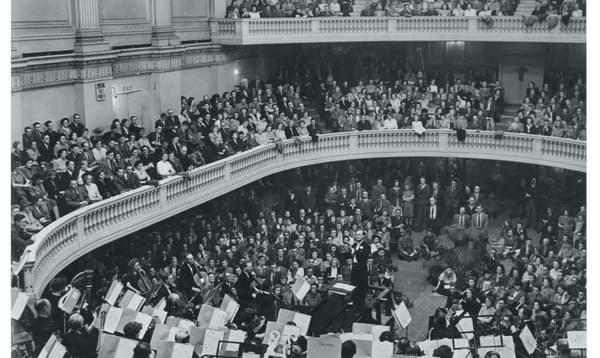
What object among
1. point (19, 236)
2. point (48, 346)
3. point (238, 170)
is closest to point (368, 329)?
point (48, 346)

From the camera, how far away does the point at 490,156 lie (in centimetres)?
2802

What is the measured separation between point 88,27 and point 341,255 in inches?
401

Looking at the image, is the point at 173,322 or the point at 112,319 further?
the point at 173,322

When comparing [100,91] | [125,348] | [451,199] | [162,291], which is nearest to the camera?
[125,348]

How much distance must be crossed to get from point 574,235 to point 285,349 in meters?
11.7

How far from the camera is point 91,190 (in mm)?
18312

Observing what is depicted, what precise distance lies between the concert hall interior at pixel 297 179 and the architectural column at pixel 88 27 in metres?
0.07

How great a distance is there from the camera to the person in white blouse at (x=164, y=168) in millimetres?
21141

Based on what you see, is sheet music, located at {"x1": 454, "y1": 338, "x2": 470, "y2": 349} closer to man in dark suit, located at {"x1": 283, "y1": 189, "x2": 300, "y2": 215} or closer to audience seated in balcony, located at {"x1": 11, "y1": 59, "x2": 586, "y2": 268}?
audience seated in balcony, located at {"x1": 11, "y1": 59, "x2": 586, "y2": 268}

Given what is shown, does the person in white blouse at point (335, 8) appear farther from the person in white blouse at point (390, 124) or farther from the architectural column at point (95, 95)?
the architectural column at point (95, 95)

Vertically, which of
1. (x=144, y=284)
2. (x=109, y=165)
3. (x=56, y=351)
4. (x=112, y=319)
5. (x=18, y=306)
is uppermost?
(x=109, y=165)

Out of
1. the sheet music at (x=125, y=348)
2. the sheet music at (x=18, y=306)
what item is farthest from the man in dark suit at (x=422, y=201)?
the sheet music at (x=18, y=306)

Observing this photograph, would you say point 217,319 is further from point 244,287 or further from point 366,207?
point 366,207

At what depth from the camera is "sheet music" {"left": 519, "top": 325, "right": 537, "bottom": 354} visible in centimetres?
1517
